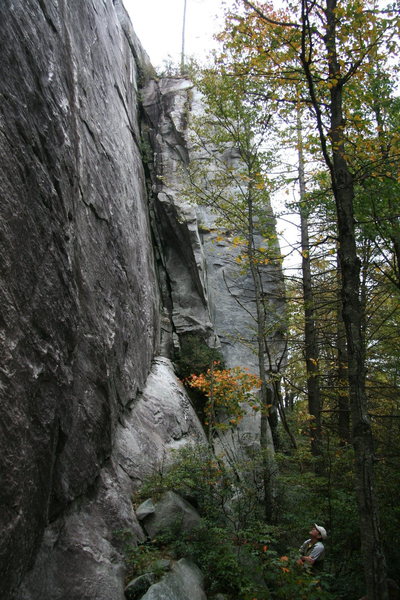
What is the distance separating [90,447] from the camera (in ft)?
20.3

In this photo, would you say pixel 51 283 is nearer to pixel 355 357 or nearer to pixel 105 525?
pixel 355 357

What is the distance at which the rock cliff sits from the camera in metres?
3.93

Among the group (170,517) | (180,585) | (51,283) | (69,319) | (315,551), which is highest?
(51,283)

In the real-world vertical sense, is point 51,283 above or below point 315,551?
above

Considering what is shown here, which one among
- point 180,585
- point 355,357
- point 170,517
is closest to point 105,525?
point 180,585

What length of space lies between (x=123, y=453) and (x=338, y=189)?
5.82 m

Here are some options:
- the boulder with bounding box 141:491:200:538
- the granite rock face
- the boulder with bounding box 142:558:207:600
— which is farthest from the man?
the granite rock face

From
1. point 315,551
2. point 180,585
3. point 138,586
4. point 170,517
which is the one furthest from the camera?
point 170,517

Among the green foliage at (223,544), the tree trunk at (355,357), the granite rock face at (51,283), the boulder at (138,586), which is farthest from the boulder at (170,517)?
the tree trunk at (355,357)

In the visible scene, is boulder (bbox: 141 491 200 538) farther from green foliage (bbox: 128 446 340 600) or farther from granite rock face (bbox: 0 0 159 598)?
granite rock face (bbox: 0 0 159 598)

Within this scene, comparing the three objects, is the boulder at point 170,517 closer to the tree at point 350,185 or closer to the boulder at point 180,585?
the boulder at point 180,585

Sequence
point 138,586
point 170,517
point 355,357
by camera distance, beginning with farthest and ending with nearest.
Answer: point 170,517 < point 138,586 < point 355,357

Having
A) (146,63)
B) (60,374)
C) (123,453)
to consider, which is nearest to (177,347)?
(123,453)

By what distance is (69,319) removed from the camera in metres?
5.03
